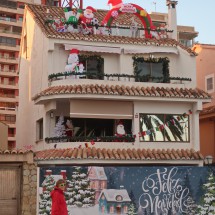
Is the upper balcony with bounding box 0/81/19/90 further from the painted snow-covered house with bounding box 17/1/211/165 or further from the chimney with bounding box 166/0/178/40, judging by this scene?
the chimney with bounding box 166/0/178/40

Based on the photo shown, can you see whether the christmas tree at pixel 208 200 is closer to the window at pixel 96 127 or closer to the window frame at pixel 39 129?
the window at pixel 96 127

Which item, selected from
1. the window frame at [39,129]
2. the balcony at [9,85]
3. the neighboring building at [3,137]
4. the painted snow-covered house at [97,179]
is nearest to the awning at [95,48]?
the window frame at [39,129]

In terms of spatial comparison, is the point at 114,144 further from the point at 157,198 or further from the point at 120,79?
the point at 157,198

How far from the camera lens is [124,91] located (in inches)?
1044

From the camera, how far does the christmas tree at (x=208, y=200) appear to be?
66.6ft

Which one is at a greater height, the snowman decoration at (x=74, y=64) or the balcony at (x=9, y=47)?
the balcony at (x=9, y=47)

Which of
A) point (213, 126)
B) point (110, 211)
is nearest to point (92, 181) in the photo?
point (110, 211)

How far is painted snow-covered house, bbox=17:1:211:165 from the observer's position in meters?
26.2

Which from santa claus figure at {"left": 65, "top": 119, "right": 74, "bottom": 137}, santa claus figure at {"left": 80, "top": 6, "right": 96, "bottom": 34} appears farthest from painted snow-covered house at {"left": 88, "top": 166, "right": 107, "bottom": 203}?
santa claus figure at {"left": 80, "top": 6, "right": 96, "bottom": 34}

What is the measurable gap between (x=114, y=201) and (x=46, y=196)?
8.03 ft

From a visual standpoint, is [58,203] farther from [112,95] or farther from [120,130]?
[120,130]

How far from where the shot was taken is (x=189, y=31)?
93.8 meters

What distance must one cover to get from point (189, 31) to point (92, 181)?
77632 mm

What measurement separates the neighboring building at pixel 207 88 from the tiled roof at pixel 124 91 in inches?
152
